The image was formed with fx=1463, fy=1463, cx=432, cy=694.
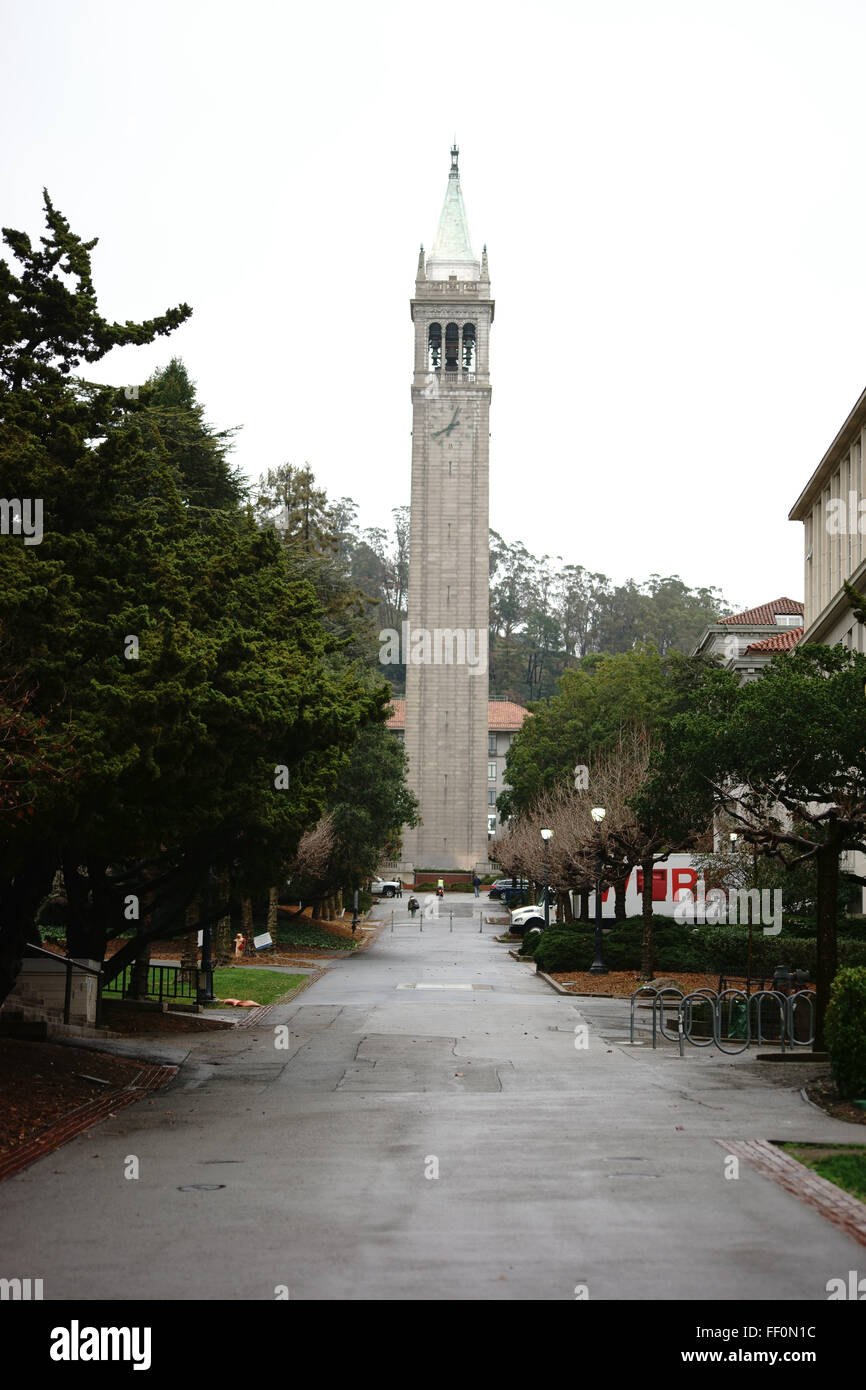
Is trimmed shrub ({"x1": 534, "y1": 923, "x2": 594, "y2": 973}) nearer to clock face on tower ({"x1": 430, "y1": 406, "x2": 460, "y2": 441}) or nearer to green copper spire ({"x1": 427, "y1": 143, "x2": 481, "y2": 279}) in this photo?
clock face on tower ({"x1": 430, "y1": 406, "x2": 460, "y2": 441})

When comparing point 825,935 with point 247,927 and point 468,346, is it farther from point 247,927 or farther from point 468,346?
point 468,346

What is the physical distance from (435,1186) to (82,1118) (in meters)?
5.49

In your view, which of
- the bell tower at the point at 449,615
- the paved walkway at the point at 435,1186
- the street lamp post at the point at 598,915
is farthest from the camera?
the bell tower at the point at 449,615

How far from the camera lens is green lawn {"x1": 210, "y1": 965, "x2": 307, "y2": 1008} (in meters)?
32.1

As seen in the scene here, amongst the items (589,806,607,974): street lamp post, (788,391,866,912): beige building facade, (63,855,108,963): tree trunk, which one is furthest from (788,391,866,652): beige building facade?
(63,855,108,963): tree trunk

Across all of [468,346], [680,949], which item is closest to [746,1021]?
[680,949]

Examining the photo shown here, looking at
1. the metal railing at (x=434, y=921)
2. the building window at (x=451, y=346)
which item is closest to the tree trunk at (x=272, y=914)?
the metal railing at (x=434, y=921)

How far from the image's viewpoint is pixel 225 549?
21.4 metres

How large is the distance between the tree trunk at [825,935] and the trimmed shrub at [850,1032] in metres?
4.14

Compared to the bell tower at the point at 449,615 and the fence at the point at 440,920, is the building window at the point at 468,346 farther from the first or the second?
the fence at the point at 440,920

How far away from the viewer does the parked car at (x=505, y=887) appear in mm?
87000

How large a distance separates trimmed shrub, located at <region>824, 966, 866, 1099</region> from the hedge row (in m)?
17.0

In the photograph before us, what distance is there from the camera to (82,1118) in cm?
1495

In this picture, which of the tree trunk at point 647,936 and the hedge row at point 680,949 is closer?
the hedge row at point 680,949
